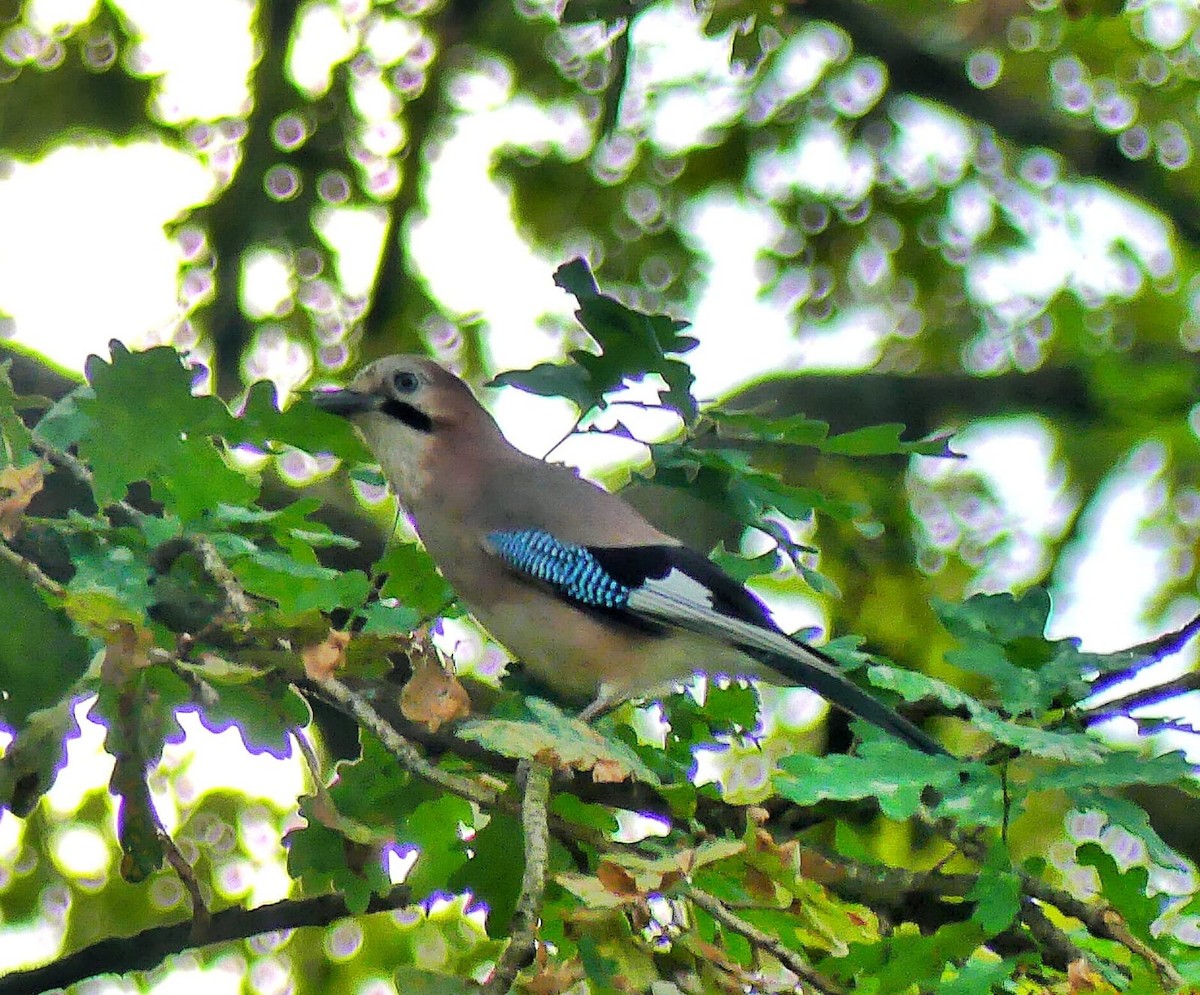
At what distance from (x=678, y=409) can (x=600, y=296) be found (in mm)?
217

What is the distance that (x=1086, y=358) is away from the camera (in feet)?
18.0

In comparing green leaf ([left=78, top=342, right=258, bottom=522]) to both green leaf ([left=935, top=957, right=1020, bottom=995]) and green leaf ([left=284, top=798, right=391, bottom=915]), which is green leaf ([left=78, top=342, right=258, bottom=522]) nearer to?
green leaf ([left=284, top=798, right=391, bottom=915])

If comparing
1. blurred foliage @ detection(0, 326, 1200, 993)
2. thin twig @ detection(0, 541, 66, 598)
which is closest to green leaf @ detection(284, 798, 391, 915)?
blurred foliage @ detection(0, 326, 1200, 993)

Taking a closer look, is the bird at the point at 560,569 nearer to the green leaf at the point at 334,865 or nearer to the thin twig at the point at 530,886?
the green leaf at the point at 334,865

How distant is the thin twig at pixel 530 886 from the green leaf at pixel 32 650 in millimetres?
649

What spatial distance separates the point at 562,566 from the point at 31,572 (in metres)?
1.18

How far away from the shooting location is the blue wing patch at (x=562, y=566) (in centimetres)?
300

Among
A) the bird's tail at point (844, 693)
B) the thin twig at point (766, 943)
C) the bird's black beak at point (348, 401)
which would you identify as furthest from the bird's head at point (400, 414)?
the thin twig at point (766, 943)

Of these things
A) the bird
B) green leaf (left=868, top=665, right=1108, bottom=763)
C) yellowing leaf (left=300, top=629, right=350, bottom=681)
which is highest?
green leaf (left=868, top=665, right=1108, bottom=763)

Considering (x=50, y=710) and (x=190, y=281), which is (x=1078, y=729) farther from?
(x=190, y=281)

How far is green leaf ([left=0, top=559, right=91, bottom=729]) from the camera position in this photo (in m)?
2.14

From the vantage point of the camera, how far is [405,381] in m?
Result: 3.32

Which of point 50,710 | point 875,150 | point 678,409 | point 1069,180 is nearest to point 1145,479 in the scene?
point 1069,180

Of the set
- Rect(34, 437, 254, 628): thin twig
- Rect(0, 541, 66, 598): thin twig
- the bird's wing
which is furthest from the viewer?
the bird's wing
